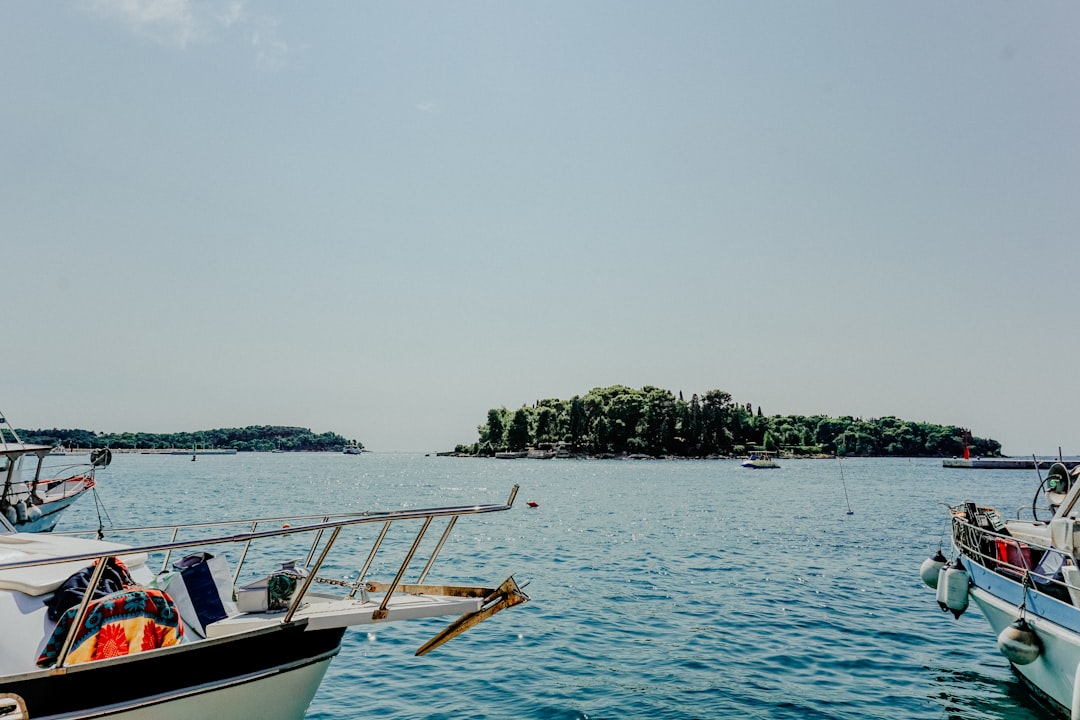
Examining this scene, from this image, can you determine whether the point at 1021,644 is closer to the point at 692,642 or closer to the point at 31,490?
the point at 692,642

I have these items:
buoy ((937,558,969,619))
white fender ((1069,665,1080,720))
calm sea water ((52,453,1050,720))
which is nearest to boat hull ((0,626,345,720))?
calm sea water ((52,453,1050,720))

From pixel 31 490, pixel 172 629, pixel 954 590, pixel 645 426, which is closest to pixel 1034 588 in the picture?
pixel 954 590

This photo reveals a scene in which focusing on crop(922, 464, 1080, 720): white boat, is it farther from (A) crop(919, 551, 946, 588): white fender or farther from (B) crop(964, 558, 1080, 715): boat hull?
(A) crop(919, 551, 946, 588): white fender

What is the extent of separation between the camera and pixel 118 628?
228 inches

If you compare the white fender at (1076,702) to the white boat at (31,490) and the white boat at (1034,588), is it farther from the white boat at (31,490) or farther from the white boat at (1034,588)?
the white boat at (31,490)

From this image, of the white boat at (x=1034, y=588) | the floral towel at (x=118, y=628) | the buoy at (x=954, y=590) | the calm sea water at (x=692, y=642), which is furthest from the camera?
the buoy at (x=954, y=590)

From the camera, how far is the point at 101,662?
545 centimetres

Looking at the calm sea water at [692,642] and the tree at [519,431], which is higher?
the tree at [519,431]

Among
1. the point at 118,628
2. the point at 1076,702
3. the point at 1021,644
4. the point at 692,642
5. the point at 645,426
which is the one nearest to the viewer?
the point at 118,628

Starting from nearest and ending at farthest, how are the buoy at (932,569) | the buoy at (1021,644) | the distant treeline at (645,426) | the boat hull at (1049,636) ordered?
the boat hull at (1049,636) → the buoy at (1021,644) → the buoy at (932,569) → the distant treeline at (645,426)

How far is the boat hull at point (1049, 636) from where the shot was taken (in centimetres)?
865

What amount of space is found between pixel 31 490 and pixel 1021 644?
29.0 m

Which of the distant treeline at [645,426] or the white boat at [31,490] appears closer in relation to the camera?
the white boat at [31,490]

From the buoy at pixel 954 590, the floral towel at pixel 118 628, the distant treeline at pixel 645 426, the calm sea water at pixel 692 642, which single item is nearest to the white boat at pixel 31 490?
the calm sea water at pixel 692 642
